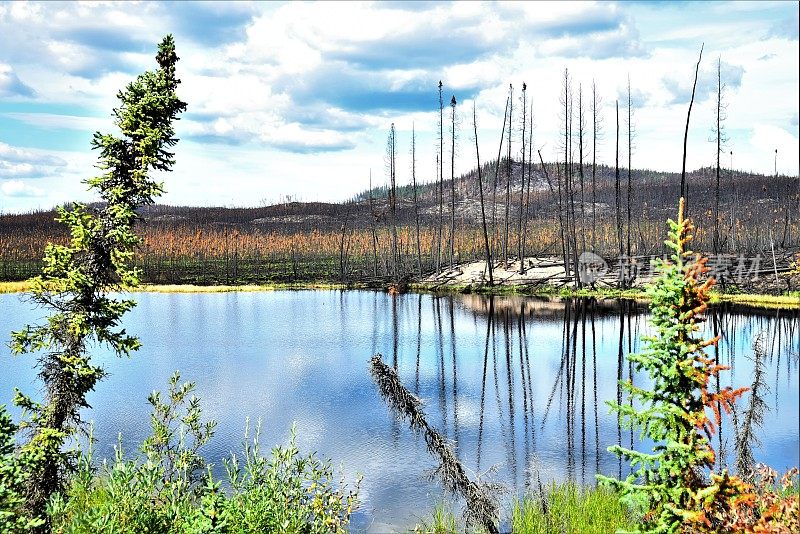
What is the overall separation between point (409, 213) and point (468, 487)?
13280 centimetres

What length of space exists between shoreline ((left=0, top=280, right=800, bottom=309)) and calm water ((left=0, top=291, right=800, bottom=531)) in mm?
4296

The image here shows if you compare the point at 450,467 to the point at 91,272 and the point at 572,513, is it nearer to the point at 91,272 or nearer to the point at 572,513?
the point at 572,513

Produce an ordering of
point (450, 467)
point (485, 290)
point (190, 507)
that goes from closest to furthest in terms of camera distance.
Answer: point (190, 507) < point (450, 467) < point (485, 290)

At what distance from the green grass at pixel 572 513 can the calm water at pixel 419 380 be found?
136cm

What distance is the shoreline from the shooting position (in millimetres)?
40344

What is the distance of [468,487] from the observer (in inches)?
383

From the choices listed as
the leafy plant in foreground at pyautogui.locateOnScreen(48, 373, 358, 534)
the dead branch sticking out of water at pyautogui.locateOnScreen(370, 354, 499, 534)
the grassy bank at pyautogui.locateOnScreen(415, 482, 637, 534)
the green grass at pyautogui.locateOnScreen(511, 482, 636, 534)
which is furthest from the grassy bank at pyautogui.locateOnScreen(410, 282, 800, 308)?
the leafy plant in foreground at pyautogui.locateOnScreen(48, 373, 358, 534)

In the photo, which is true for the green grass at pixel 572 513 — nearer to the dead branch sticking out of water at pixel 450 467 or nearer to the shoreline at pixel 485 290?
the dead branch sticking out of water at pixel 450 467

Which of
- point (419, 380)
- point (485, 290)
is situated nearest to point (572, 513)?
point (419, 380)

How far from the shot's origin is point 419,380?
22578mm

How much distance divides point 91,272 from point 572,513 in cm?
888

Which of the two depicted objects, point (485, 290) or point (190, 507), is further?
point (485, 290)

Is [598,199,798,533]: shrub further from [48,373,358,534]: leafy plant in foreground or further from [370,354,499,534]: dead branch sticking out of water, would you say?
[48,373,358,534]: leafy plant in foreground

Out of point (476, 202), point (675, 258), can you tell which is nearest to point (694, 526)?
point (675, 258)
